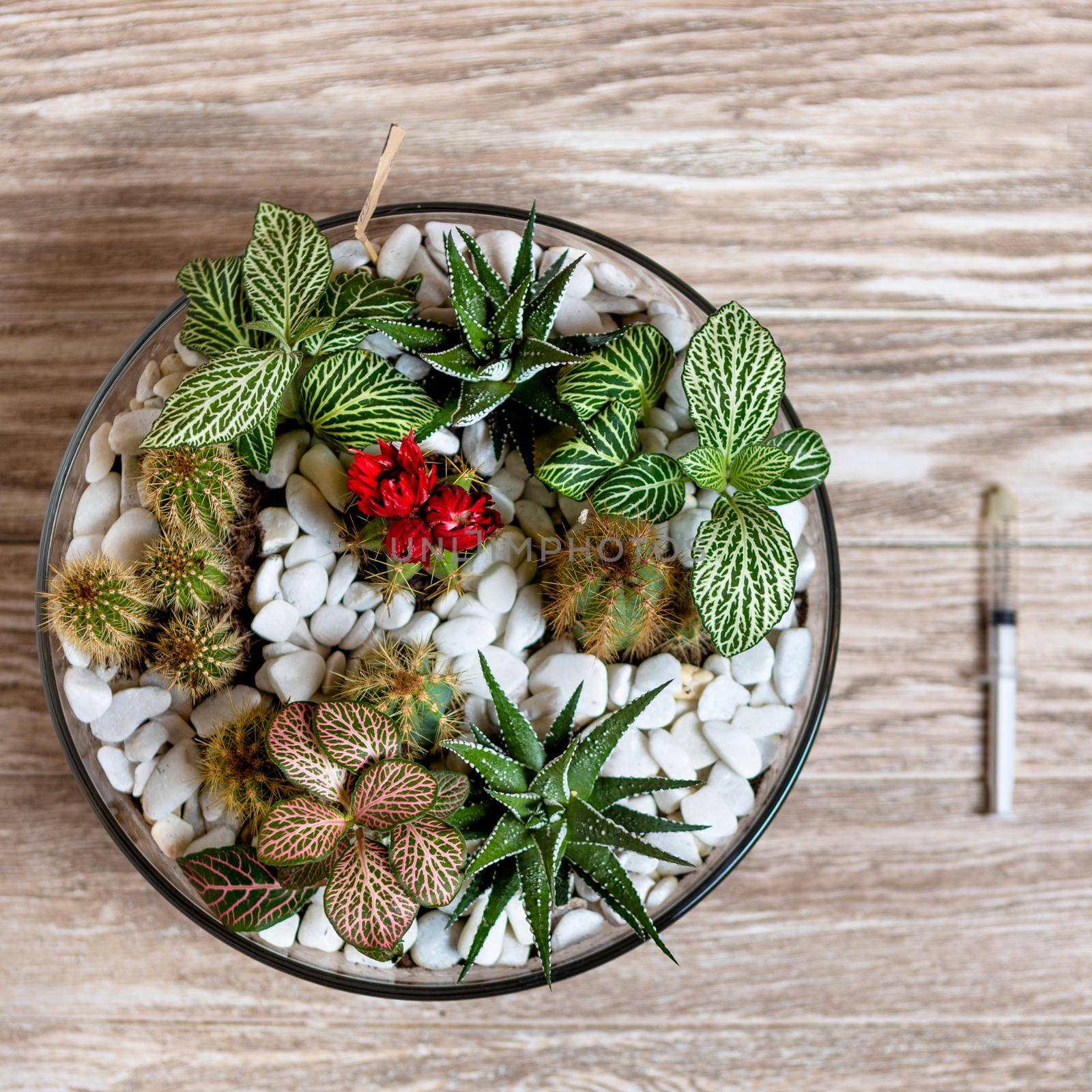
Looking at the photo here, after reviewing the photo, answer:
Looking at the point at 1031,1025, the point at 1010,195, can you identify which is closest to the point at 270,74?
the point at 1010,195

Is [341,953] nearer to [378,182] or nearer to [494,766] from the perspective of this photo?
[494,766]

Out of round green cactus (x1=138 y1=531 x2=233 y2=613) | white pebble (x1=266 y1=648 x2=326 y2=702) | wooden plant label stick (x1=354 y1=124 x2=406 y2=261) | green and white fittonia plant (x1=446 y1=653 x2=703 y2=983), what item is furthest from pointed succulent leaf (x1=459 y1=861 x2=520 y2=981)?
wooden plant label stick (x1=354 y1=124 x2=406 y2=261)

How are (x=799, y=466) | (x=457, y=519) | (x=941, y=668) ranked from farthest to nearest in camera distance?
(x=941, y=668) → (x=799, y=466) → (x=457, y=519)

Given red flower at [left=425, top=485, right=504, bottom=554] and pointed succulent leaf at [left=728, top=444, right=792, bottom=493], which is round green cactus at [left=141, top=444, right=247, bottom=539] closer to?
red flower at [left=425, top=485, right=504, bottom=554]

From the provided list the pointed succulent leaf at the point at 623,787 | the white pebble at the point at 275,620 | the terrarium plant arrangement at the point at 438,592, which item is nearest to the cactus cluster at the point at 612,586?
the terrarium plant arrangement at the point at 438,592

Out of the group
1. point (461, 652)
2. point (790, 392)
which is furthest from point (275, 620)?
point (790, 392)

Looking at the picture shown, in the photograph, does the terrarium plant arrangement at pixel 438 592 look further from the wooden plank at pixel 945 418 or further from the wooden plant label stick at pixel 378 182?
the wooden plank at pixel 945 418
